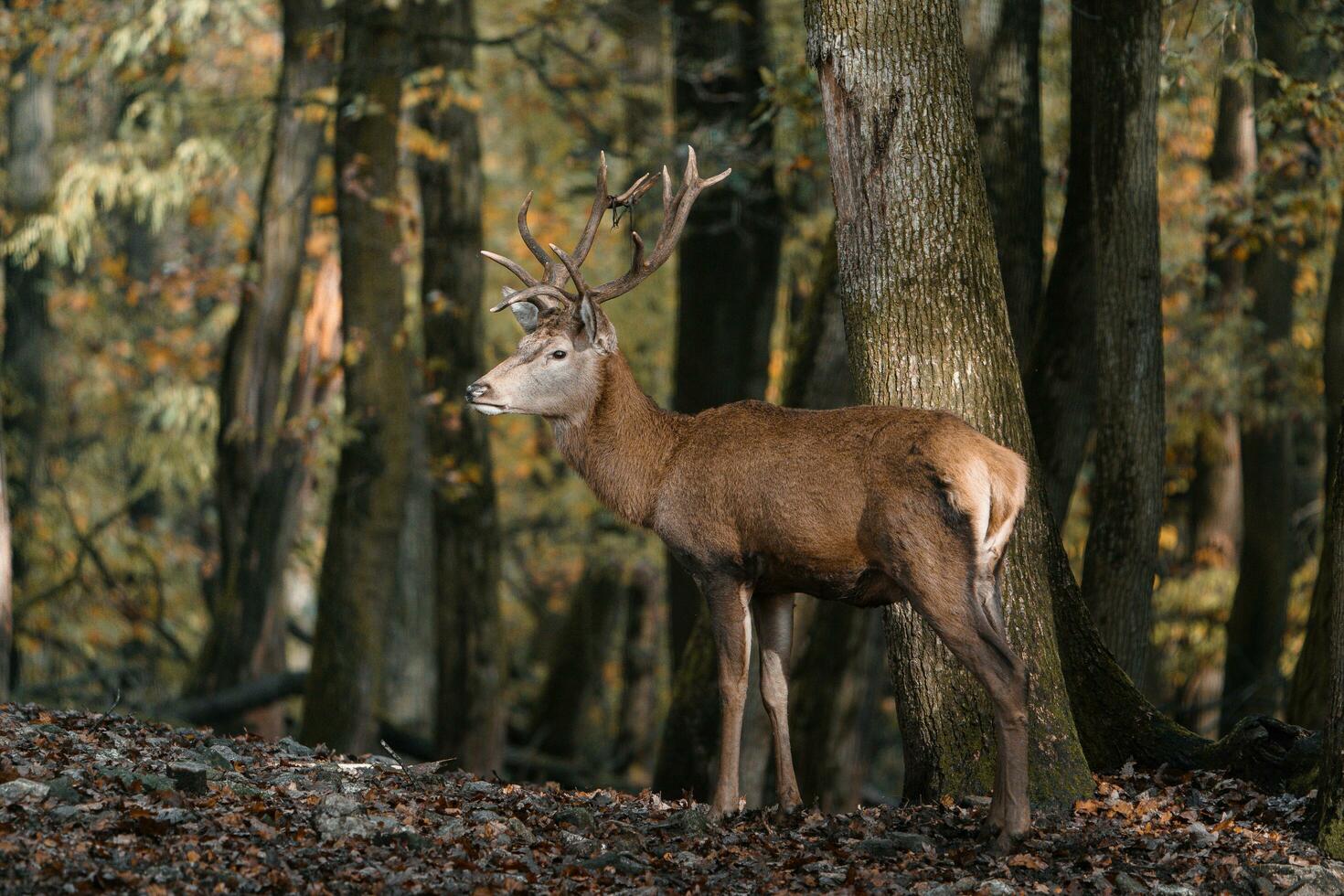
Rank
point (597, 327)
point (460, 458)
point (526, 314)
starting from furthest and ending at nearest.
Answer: point (460, 458), point (526, 314), point (597, 327)

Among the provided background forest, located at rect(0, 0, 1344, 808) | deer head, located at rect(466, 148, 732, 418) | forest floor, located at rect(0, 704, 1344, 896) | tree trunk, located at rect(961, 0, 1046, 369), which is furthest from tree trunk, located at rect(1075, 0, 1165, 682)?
deer head, located at rect(466, 148, 732, 418)

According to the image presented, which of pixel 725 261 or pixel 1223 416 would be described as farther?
pixel 1223 416

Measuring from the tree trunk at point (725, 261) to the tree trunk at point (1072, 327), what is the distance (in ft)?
13.9

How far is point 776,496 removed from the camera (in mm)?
7645

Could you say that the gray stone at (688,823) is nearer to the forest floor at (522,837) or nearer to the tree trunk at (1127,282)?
the forest floor at (522,837)

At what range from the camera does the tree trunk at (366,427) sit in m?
14.5

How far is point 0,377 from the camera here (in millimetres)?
20906

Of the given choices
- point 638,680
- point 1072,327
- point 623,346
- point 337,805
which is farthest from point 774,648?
point 638,680

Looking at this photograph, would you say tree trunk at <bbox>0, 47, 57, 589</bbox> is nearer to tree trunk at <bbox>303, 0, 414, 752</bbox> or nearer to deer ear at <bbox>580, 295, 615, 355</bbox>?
tree trunk at <bbox>303, 0, 414, 752</bbox>

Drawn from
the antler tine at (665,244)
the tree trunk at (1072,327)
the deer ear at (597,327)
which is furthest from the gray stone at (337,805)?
the tree trunk at (1072,327)

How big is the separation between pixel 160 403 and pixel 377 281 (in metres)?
6.16

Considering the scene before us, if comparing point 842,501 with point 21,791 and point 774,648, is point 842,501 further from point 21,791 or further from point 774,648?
point 21,791

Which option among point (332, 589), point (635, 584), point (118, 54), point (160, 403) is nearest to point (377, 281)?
point (332, 589)

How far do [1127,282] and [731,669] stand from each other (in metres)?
4.49
